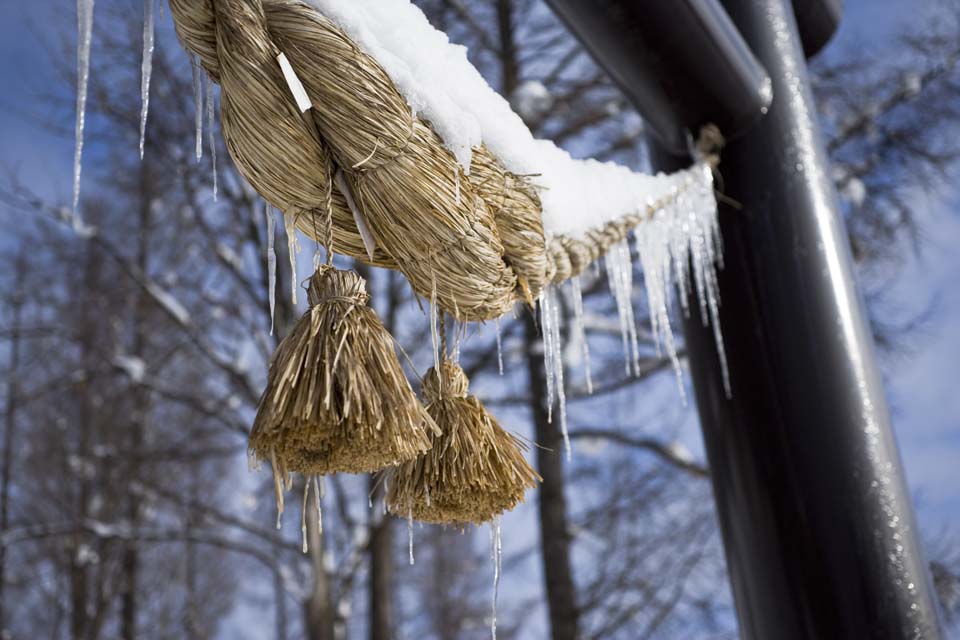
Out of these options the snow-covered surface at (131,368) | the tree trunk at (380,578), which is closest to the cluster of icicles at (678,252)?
the tree trunk at (380,578)

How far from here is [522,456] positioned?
95 centimetres

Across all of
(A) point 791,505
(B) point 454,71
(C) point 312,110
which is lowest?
(A) point 791,505

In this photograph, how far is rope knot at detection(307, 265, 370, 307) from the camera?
2.55 ft

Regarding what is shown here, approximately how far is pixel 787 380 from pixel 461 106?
80 centimetres

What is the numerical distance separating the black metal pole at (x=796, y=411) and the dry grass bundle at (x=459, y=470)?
0.58 meters

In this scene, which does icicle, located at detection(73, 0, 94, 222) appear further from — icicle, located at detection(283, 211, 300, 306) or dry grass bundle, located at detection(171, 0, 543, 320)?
icicle, located at detection(283, 211, 300, 306)

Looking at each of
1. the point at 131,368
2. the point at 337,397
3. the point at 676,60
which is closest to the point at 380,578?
the point at 131,368

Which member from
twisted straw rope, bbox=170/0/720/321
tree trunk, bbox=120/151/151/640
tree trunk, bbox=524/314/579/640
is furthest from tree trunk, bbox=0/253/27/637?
twisted straw rope, bbox=170/0/720/321

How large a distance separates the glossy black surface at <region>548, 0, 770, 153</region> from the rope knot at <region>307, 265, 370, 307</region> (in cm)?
78

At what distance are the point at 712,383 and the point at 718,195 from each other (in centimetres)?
38

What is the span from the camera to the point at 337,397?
0.70 meters

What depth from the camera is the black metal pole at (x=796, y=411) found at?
1183mm

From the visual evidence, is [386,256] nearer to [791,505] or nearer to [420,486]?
[420,486]

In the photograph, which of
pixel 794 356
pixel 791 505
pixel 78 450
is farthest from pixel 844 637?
pixel 78 450
